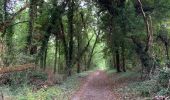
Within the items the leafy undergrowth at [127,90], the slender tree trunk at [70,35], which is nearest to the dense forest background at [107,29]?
the slender tree trunk at [70,35]

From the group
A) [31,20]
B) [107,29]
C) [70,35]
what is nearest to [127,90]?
[31,20]

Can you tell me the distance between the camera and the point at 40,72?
29.2m

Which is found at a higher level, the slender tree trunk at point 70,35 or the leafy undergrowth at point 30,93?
the slender tree trunk at point 70,35

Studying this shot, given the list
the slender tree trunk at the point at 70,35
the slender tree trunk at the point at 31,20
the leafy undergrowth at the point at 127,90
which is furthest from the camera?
the slender tree trunk at the point at 70,35

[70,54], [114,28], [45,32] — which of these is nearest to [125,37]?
[114,28]

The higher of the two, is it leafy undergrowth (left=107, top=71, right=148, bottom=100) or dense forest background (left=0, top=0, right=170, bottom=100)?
dense forest background (left=0, top=0, right=170, bottom=100)

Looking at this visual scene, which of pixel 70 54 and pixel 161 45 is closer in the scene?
pixel 161 45

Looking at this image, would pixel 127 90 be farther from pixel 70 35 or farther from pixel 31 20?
pixel 70 35

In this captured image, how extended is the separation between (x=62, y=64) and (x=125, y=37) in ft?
114

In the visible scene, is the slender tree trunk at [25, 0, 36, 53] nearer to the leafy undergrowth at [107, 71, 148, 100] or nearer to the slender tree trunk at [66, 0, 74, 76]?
the leafy undergrowth at [107, 71, 148, 100]

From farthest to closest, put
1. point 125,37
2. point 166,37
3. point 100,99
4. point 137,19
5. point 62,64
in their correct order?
point 62,64
point 166,37
point 125,37
point 137,19
point 100,99

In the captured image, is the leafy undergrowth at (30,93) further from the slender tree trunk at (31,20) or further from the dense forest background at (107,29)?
the slender tree trunk at (31,20)

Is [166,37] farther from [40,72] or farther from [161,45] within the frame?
[40,72]

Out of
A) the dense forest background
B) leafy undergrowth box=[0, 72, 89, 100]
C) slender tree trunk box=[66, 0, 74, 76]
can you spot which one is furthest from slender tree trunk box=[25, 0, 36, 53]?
slender tree trunk box=[66, 0, 74, 76]
